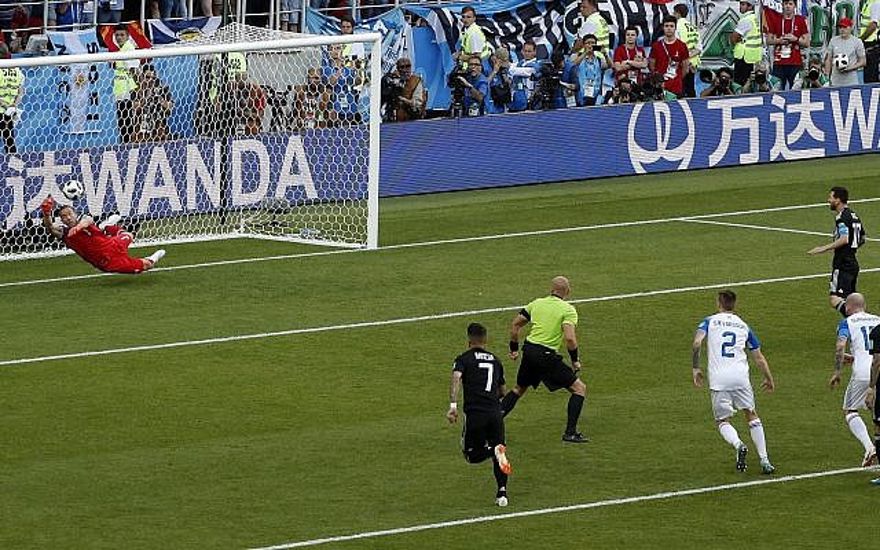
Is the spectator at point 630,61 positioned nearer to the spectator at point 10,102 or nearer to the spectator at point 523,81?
the spectator at point 523,81

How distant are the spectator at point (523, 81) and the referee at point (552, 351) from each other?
17.5 meters

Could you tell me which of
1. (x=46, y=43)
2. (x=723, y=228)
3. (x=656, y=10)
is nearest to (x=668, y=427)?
(x=723, y=228)

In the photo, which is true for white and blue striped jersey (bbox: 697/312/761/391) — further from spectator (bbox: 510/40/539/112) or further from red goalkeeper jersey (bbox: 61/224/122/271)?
spectator (bbox: 510/40/539/112)

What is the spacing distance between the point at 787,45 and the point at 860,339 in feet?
74.9

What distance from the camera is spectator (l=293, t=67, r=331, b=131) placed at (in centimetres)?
3136

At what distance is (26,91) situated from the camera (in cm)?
2980

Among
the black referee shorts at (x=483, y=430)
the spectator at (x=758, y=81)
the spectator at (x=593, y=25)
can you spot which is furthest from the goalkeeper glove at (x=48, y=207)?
the spectator at (x=758, y=81)

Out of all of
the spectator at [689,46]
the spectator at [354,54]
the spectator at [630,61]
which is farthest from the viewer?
the spectator at [689,46]

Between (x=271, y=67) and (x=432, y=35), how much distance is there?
6.49m

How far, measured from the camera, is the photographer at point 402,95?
35525 mm

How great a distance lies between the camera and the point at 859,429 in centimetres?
1856

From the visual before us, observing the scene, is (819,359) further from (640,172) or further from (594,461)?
(640,172)

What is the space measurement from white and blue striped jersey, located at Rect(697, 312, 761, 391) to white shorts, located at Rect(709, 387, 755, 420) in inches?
1.9

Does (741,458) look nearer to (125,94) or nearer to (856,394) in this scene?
(856,394)
